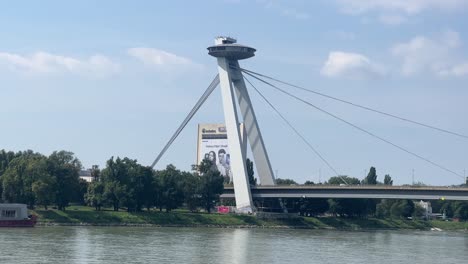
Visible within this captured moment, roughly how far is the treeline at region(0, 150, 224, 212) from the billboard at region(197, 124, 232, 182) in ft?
128

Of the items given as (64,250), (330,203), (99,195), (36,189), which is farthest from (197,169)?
(64,250)

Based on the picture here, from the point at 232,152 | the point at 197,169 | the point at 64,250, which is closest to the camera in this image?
the point at 64,250

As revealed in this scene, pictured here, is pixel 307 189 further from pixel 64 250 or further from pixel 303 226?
pixel 64 250

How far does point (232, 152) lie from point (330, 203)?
597 inches

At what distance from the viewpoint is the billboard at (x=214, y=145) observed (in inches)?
5133

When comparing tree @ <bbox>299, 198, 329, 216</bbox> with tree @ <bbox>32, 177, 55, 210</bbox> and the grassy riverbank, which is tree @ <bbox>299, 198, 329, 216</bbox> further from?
tree @ <bbox>32, 177, 55, 210</bbox>

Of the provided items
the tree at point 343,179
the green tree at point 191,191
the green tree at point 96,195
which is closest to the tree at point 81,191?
the green tree at point 96,195

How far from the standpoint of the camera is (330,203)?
97.2 m

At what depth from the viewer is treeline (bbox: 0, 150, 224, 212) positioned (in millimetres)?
73750

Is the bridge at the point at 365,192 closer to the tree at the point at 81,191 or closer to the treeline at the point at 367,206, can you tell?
the treeline at the point at 367,206

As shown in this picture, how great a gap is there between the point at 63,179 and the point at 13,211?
1106 centimetres

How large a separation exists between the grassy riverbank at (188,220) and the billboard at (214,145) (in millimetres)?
35749

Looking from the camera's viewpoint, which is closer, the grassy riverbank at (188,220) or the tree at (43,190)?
the grassy riverbank at (188,220)

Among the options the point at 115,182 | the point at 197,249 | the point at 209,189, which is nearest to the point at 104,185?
the point at 115,182
